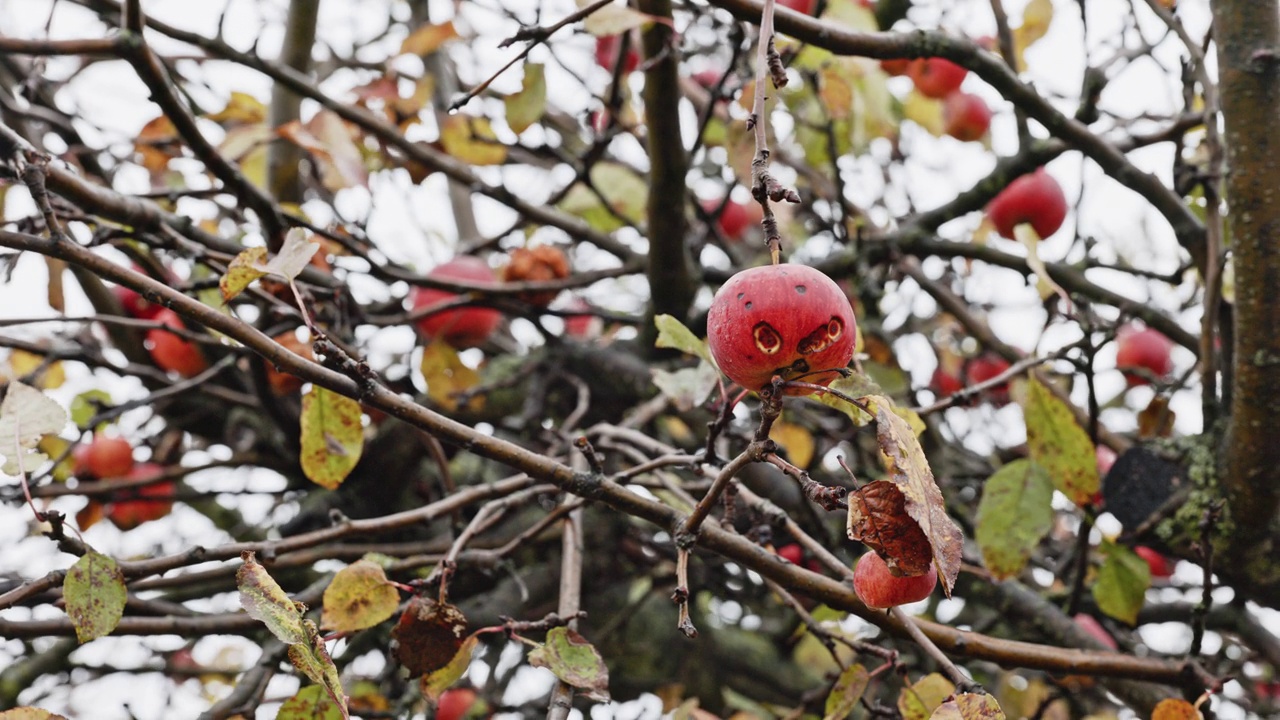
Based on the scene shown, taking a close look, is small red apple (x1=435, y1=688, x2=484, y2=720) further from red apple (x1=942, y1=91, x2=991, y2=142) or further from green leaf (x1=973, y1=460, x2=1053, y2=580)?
red apple (x1=942, y1=91, x2=991, y2=142)

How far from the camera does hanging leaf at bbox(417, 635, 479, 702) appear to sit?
94 centimetres

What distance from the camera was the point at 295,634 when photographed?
2.24 feet

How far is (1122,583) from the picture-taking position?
4.04 feet

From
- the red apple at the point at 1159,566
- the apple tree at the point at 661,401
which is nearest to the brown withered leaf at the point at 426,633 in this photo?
the apple tree at the point at 661,401

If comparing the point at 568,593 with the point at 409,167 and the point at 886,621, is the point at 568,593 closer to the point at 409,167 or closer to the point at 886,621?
the point at 886,621

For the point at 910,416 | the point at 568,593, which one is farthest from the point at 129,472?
the point at 910,416

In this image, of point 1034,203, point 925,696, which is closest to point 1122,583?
point 925,696

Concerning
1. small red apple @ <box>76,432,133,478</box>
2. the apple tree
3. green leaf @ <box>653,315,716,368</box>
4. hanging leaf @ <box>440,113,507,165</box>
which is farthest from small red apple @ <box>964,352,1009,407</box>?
small red apple @ <box>76,432,133,478</box>

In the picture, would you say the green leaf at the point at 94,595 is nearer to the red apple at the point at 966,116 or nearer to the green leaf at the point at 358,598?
the green leaf at the point at 358,598

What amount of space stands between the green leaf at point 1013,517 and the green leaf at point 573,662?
55 cm

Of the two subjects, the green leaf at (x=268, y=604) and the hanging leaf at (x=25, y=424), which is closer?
the green leaf at (x=268, y=604)

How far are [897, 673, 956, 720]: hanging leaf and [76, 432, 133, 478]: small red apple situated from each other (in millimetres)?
1641

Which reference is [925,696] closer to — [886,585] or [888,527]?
[886,585]

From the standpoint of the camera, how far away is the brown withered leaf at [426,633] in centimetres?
90
